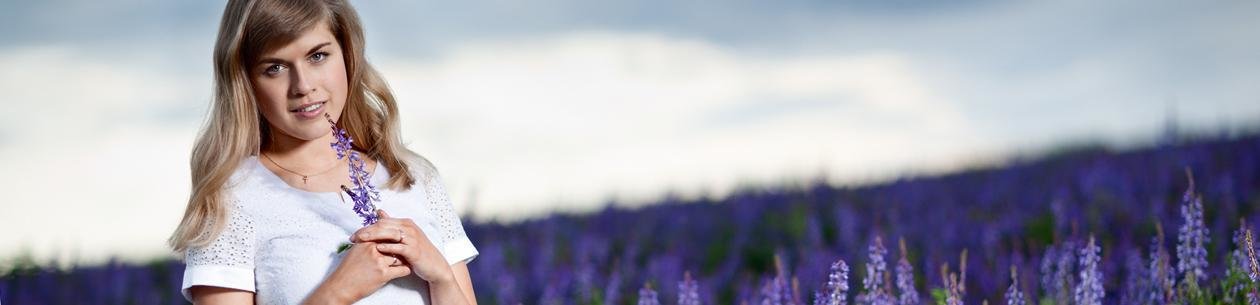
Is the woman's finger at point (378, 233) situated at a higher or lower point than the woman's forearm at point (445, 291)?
higher

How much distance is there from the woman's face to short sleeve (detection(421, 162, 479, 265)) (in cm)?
36

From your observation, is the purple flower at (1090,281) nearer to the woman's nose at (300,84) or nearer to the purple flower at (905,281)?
the purple flower at (905,281)

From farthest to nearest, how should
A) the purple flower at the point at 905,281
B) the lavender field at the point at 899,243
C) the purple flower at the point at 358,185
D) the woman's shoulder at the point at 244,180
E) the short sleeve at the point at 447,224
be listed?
the lavender field at the point at 899,243
the purple flower at the point at 905,281
the short sleeve at the point at 447,224
the woman's shoulder at the point at 244,180
the purple flower at the point at 358,185

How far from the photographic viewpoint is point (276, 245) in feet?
9.93

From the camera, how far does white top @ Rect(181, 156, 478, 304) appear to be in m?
2.99

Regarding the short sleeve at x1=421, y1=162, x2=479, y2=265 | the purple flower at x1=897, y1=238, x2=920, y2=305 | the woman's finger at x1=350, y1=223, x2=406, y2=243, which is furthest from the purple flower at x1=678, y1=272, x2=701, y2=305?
the woman's finger at x1=350, y1=223, x2=406, y2=243

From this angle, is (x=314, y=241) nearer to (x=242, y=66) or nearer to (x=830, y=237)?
(x=242, y=66)

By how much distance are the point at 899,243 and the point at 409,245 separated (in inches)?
158

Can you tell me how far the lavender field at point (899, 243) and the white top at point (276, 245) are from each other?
1.26 meters

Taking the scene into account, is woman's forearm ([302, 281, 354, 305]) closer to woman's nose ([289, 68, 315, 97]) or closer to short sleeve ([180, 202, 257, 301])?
short sleeve ([180, 202, 257, 301])

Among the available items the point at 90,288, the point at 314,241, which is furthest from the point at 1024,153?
the point at 314,241

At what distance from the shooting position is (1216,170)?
8.30 m

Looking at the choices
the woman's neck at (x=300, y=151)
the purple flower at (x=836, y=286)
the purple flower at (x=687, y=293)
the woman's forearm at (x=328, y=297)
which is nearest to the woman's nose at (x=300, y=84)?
the woman's neck at (x=300, y=151)

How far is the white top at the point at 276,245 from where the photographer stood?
299cm
